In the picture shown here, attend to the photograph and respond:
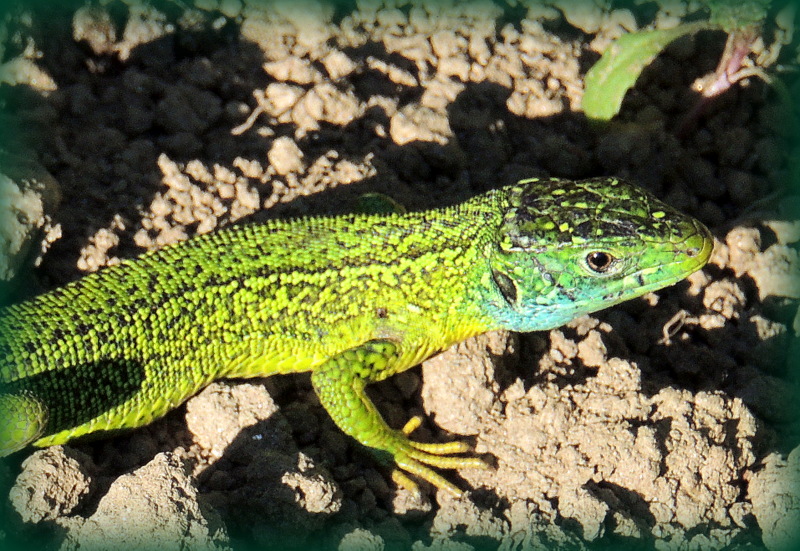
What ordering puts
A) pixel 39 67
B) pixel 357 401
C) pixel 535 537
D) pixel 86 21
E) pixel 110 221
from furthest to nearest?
pixel 86 21 < pixel 39 67 < pixel 110 221 < pixel 357 401 < pixel 535 537

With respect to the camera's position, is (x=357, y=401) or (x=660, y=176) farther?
(x=660, y=176)

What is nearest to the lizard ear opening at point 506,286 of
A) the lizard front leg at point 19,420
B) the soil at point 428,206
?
the soil at point 428,206

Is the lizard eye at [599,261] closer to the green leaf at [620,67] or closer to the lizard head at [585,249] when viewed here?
the lizard head at [585,249]

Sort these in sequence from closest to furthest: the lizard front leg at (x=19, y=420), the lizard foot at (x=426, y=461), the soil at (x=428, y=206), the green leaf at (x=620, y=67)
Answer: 1. the lizard front leg at (x=19, y=420)
2. the soil at (x=428, y=206)
3. the lizard foot at (x=426, y=461)
4. the green leaf at (x=620, y=67)

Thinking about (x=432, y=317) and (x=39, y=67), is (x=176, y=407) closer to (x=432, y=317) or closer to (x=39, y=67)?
(x=432, y=317)

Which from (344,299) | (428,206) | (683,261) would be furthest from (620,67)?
(344,299)

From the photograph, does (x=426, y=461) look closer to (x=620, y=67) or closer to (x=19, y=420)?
(x=19, y=420)

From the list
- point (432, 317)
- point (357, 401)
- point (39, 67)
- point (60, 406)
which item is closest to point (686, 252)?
point (432, 317)

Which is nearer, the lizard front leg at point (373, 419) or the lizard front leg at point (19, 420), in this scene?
the lizard front leg at point (19, 420)
